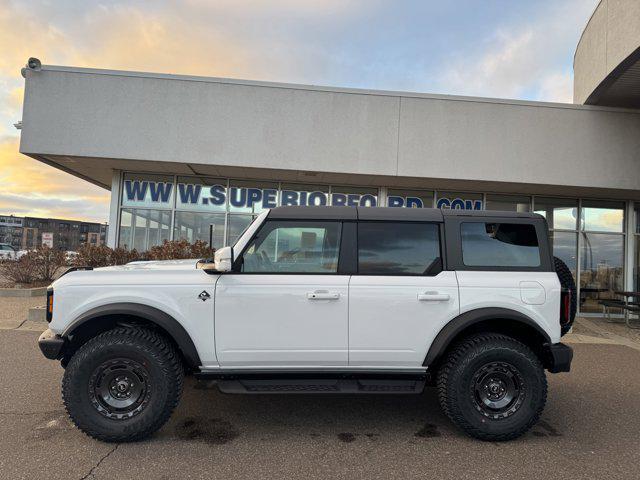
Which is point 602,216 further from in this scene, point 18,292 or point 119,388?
point 18,292

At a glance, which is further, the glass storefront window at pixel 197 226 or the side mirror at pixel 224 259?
the glass storefront window at pixel 197 226

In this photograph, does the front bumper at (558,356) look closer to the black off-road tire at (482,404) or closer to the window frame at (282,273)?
the black off-road tire at (482,404)

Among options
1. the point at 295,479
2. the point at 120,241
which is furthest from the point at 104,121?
the point at 295,479

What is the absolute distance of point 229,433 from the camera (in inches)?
137

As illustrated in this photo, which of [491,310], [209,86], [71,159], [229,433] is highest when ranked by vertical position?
[209,86]

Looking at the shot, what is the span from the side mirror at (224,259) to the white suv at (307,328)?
12 millimetres

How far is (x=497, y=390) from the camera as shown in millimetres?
3467

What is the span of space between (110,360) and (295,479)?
1.65 meters

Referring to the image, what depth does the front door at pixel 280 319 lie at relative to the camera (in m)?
3.34

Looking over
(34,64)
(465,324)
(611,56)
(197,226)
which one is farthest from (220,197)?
(611,56)

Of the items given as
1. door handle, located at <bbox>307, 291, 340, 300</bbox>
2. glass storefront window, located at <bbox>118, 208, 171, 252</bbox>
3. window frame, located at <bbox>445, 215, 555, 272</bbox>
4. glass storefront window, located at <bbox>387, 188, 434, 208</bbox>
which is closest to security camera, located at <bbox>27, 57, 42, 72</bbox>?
glass storefront window, located at <bbox>118, 208, 171, 252</bbox>

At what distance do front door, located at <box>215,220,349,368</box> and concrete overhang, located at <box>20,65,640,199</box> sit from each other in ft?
21.0

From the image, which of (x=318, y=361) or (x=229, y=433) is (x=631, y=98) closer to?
(x=318, y=361)

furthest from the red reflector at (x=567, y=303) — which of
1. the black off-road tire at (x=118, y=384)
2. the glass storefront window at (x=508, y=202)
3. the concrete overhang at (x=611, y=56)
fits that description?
the glass storefront window at (x=508, y=202)
